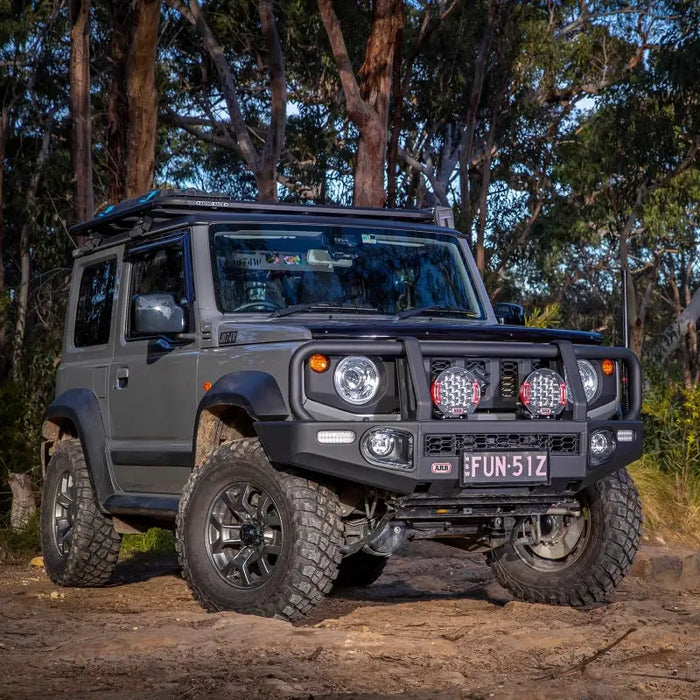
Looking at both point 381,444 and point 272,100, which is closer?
point 381,444

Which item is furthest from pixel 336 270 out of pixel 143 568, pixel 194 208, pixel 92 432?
pixel 143 568

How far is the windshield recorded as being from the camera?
6.88m

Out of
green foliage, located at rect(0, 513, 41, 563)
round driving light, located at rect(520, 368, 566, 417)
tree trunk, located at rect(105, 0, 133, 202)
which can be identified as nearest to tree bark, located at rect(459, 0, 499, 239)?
tree trunk, located at rect(105, 0, 133, 202)

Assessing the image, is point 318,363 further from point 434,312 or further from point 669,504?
point 669,504

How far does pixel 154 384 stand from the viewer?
7.17m

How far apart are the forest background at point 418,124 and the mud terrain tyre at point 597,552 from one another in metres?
11.1

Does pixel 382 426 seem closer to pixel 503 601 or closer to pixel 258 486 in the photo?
pixel 258 486

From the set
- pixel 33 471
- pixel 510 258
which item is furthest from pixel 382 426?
pixel 510 258

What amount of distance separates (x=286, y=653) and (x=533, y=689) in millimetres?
1104

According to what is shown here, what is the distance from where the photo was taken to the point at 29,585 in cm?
845

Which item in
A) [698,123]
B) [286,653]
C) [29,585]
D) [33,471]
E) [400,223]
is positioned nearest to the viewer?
[286,653]

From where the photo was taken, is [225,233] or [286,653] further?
[225,233]

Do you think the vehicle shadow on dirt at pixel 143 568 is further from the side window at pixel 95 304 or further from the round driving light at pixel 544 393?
the round driving light at pixel 544 393

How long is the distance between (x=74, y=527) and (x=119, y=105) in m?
9.64
